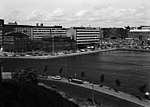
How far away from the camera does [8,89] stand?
20.8ft

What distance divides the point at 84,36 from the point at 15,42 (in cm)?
1371

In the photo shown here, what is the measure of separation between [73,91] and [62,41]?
2841 cm

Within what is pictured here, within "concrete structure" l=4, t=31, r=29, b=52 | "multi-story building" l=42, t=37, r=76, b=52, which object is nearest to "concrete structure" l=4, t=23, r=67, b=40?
"multi-story building" l=42, t=37, r=76, b=52

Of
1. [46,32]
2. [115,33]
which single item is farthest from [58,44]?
[115,33]

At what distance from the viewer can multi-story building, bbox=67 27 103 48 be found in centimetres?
4284

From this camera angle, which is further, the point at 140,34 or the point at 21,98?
the point at 140,34

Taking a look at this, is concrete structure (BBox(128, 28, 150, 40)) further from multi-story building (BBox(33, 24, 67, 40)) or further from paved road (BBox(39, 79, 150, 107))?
paved road (BBox(39, 79, 150, 107))

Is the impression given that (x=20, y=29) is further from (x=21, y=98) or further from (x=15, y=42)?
(x=21, y=98)

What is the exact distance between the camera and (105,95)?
34.9ft

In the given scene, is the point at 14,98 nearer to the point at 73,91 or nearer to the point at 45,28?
the point at 73,91

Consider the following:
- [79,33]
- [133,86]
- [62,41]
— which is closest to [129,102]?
[133,86]

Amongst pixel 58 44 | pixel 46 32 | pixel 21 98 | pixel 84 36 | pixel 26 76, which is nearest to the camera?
pixel 21 98

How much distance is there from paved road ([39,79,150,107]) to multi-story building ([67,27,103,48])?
99.1ft

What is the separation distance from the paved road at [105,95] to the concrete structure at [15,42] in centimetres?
2357
